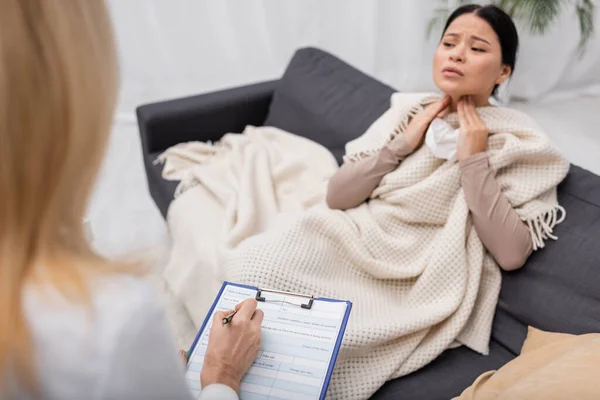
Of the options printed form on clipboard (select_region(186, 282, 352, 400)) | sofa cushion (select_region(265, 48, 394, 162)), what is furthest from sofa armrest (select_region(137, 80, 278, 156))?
printed form on clipboard (select_region(186, 282, 352, 400))

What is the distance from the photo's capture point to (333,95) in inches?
80.9

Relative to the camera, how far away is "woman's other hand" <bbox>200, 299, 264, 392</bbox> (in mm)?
943

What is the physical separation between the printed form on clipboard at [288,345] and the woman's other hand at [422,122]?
60 centimetres

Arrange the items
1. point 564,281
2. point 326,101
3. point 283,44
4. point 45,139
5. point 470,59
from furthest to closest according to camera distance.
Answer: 1. point 283,44
2. point 326,101
3. point 470,59
4. point 564,281
5. point 45,139

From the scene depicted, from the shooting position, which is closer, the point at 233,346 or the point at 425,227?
the point at 233,346

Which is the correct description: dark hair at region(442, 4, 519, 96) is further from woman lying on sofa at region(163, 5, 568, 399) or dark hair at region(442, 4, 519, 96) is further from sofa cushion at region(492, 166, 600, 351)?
sofa cushion at region(492, 166, 600, 351)

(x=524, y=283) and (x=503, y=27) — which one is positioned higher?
(x=503, y=27)

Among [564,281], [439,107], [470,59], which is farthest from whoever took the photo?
[439,107]

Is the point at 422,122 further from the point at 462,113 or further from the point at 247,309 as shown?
the point at 247,309

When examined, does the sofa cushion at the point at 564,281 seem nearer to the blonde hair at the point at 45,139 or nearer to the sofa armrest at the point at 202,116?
the blonde hair at the point at 45,139

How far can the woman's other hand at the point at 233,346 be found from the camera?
37.1 inches

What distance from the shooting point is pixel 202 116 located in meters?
2.15

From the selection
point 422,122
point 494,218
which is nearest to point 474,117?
point 422,122

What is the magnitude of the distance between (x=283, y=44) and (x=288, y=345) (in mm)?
2557
